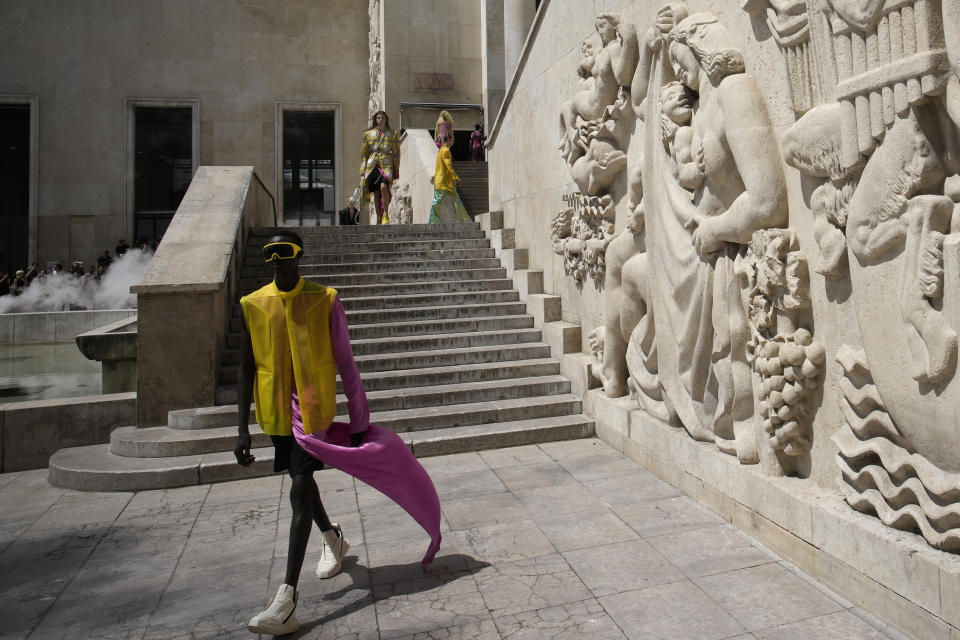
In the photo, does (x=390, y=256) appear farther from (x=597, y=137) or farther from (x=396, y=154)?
(x=396, y=154)

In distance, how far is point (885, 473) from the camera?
2.85 meters

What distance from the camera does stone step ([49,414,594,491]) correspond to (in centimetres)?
497

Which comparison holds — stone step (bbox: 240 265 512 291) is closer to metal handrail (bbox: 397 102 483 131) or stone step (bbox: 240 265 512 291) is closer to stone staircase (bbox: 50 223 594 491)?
stone staircase (bbox: 50 223 594 491)

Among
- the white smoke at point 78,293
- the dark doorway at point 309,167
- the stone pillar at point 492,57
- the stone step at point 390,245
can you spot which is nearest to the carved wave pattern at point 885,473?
the stone step at point 390,245

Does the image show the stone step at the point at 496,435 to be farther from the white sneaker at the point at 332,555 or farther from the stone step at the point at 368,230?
the stone step at the point at 368,230

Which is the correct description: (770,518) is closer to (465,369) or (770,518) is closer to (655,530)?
(655,530)

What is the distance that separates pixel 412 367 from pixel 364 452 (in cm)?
366

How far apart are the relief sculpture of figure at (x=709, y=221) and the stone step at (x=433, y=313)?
3186 mm

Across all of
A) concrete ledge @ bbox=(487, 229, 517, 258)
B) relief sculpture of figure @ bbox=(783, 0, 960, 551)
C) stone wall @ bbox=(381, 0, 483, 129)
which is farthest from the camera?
stone wall @ bbox=(381, 0, 483, 129)

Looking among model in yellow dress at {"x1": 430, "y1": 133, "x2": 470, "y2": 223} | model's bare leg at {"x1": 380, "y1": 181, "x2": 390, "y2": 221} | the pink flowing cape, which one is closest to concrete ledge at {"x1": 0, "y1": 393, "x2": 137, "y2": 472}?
the pink flowing cape

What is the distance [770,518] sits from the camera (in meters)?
3.54

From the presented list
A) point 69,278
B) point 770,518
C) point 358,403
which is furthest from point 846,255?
point 69,278

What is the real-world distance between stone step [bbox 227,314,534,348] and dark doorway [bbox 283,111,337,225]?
17.1m

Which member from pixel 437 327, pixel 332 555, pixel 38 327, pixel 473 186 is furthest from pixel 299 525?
pixel 473 186
